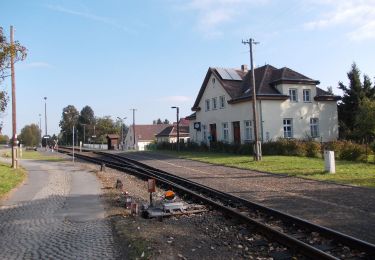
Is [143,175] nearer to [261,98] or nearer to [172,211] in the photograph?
[172,211]

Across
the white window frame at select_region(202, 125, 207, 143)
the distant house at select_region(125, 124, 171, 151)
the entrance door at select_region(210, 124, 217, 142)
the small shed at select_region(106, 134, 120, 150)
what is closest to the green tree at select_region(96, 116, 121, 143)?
the distant house at select_region(125, 124, 171, 151)

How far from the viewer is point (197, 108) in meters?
50.8

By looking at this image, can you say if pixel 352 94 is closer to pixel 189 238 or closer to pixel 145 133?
pixel 189 238

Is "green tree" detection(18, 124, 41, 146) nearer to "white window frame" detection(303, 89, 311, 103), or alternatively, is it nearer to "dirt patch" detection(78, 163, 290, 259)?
"white window frame" detection(303, 89, 311, 103)

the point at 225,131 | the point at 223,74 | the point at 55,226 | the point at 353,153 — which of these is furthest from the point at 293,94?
the point at 55,226

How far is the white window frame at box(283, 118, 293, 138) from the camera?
135ft

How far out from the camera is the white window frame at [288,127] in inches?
1618

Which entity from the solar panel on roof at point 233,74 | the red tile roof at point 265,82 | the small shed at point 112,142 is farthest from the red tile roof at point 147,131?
the red tile roof at point 265,82

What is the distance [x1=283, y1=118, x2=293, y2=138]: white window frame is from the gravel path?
19715 mm

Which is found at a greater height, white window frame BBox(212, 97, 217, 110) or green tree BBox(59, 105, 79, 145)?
green tree BBox(59, 105, 79, 145)

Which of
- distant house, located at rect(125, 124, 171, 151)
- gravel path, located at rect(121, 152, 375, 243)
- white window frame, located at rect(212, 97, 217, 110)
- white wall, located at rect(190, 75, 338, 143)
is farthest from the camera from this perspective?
distant house, located at rect(125, 124, 171, 151)

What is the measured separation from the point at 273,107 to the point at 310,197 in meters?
26.8

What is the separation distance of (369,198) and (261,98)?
2659cm

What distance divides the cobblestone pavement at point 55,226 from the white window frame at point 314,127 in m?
29.2
